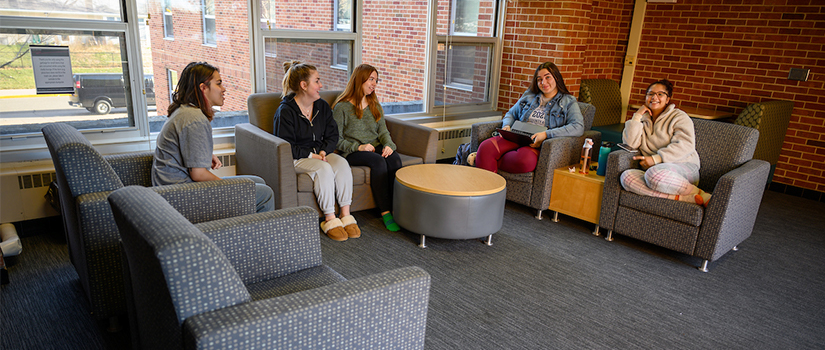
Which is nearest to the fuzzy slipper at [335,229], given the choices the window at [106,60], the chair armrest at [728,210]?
the window at [106,60]

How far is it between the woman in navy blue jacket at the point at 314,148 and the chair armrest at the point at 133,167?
914mm

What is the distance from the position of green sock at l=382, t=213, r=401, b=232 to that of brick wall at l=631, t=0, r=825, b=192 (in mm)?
3707

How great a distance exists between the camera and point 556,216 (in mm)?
4047

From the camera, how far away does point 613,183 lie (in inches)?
141

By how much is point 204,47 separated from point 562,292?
301cm

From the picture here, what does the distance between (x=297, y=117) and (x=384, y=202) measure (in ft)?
2.80

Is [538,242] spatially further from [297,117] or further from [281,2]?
[281,2]

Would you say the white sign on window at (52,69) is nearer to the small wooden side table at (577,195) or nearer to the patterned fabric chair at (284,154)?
the patterned fabric chair at (284,154)

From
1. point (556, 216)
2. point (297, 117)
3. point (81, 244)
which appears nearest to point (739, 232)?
point (556, 216)

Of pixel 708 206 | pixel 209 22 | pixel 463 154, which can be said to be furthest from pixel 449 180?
pixel 209 22

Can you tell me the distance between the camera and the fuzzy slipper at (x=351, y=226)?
3.54 metres

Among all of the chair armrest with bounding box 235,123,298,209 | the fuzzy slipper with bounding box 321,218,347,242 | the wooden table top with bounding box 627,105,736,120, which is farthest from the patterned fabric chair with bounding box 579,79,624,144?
the chair armrest with bounding box 235,123,298,209

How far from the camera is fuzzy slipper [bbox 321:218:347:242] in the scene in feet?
11.4

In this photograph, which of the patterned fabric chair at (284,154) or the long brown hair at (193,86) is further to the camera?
the patterned fabric chair at (284,154)
